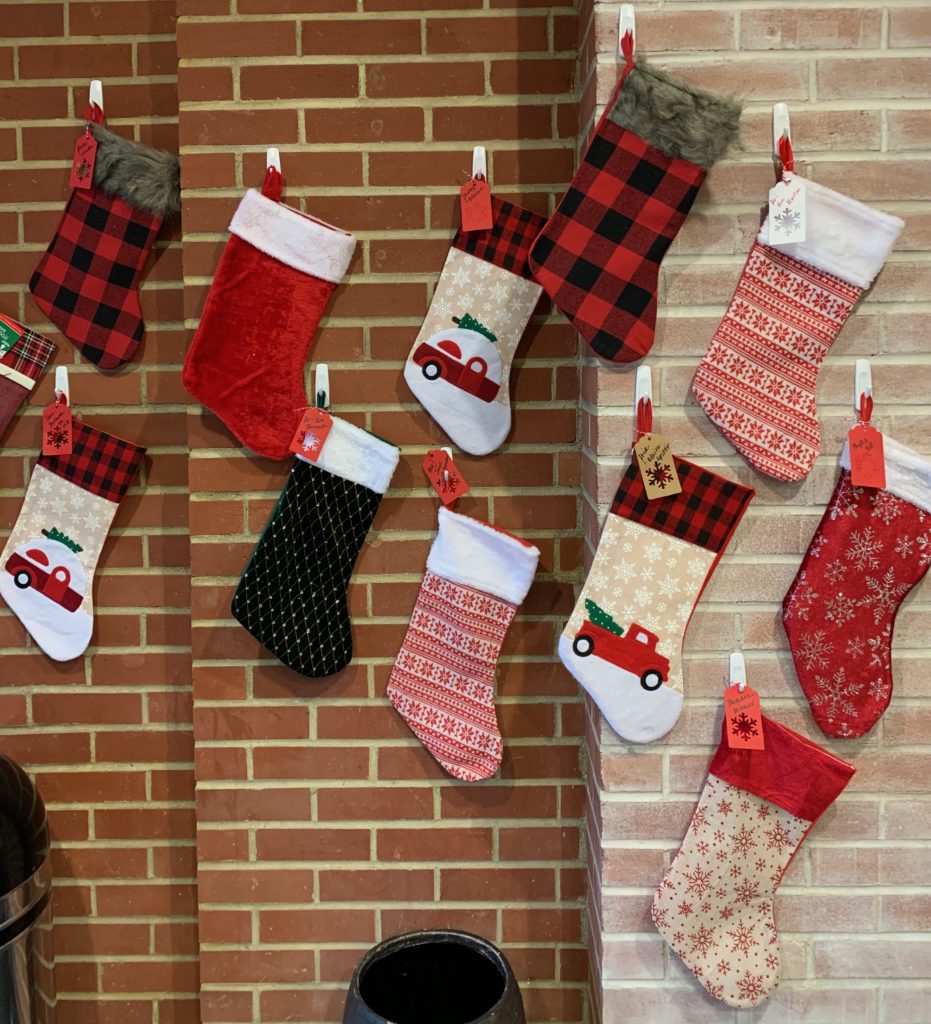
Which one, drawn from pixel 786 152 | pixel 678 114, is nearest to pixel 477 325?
pixel 678 114

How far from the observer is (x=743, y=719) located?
5.74 ft

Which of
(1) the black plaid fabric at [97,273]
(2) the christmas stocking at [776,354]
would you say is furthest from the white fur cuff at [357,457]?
(2) the christmas stocking at [776,354]

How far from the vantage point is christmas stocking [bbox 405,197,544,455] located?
190cm

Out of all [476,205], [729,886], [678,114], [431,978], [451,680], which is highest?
[678,114]

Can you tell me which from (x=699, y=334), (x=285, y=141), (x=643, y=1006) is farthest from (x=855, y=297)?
(x=643, y=1006)

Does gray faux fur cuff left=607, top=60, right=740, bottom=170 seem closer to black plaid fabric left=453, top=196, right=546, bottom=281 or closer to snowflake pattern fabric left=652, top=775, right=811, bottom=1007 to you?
black plaid fabric left=453, top=196, right=546, bottom=281

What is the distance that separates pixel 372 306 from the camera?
1.94 m

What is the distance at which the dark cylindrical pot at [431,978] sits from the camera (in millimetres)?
1893

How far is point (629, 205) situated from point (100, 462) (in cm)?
120

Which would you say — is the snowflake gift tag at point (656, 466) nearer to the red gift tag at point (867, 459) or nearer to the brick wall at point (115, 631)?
the red gift tag at point (867, 459)

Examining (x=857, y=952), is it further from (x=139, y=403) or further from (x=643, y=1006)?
(x=139, y=403)

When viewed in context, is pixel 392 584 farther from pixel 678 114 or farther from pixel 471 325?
pixel 678 114

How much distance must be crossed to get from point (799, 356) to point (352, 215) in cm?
90

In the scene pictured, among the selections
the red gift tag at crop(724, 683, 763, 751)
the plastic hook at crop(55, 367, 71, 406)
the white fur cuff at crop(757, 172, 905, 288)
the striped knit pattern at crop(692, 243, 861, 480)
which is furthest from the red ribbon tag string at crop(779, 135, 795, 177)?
the plastic hook at crop(55, 367, 71, 406)
